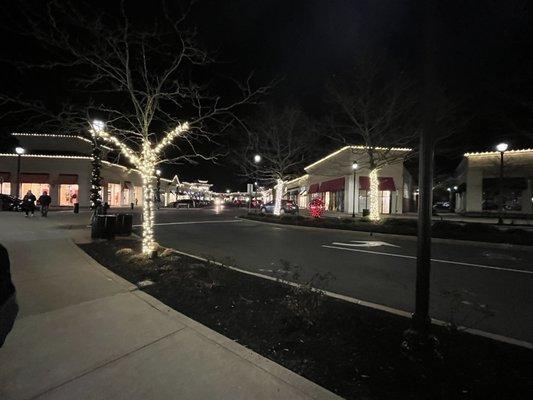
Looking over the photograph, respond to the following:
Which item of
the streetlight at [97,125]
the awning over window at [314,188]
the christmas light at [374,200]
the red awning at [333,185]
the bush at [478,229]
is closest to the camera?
the streetlight at [97,125]

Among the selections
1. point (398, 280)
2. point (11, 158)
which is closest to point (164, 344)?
point (398, 280)

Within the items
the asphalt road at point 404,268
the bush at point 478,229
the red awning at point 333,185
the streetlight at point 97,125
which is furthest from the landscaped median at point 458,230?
the red awning at point 333,185

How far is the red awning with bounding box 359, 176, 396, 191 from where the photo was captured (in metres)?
32.1

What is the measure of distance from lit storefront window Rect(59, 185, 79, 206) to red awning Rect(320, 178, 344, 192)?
27.7 meters

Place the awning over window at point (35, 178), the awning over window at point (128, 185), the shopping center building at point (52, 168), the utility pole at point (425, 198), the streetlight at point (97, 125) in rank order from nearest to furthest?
1. the utility pole at point (425, 198)
2. the streetlight at point (97, 125)
3. the awning over window at point (35, 178)
4. the shopping center building at point (52, 168)
5. the awning over window at point (128, 185)

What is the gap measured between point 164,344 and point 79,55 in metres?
7.41

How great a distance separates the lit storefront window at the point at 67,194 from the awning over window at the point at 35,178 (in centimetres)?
165

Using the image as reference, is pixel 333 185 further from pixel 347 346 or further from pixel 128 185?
pixel 347 346

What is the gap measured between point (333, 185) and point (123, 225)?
86.3ft

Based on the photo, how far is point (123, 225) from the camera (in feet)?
43.6

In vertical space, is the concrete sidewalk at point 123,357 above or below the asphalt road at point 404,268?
below

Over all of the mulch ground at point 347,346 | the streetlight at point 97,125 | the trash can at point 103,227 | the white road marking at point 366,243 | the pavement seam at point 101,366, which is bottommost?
the pavement seam at point 101,366

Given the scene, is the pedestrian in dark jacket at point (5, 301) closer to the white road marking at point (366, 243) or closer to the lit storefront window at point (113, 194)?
the white road marking at point (366, 243)

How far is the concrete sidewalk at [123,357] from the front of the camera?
10.2 feet
